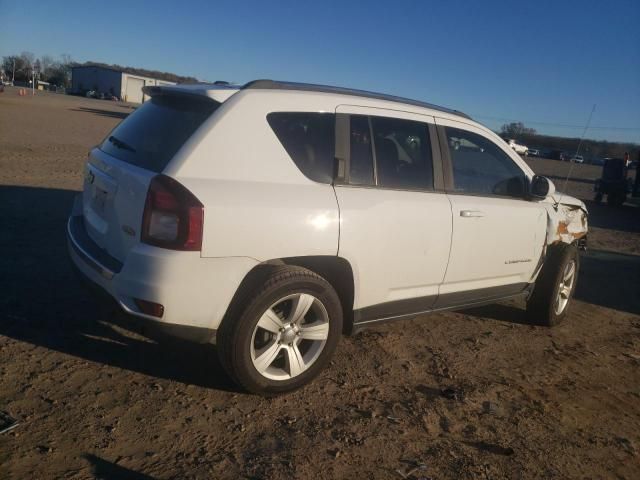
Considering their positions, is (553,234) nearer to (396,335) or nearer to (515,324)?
(515,324)

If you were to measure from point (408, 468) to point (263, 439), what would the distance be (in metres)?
0.79

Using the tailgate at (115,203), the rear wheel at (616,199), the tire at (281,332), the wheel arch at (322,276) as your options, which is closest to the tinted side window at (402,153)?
the wheel arch at (322,276)

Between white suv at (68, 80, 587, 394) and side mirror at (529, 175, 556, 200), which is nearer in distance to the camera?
white suv at (68, 80, 587, 394)

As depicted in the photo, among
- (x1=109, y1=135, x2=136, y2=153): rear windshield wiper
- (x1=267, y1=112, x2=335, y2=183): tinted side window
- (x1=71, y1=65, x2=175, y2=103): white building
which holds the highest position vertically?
(x1=71, y1=65, x2=175, y2=103): white building

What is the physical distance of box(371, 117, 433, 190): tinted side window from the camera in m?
3.77

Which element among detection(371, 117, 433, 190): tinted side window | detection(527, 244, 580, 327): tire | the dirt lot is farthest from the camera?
detection(527, 244, 580, 327): tire

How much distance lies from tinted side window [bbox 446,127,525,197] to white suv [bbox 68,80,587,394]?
0.02m

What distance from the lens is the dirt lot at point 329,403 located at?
278cm

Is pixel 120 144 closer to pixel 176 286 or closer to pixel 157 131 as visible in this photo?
pixel 157 131

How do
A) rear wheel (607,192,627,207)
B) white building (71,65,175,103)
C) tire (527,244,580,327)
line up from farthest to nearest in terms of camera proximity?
white building (71,65,175,103) → rear wheel (607,192,627,207) → tire (527,244,580,327)

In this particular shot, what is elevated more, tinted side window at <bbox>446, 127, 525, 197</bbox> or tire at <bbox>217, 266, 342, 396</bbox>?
tinted side window at <bbox>446, 127, 525, 197</bbox>

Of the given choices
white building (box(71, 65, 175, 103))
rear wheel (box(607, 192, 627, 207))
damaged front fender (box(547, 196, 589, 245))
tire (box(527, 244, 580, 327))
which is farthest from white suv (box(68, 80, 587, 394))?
white building (box(71, 65, 175, 103))

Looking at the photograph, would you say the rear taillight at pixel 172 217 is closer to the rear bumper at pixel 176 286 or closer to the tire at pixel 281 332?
the rear bumper at pixel 176 286

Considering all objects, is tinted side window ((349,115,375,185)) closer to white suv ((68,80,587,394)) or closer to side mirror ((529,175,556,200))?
white suv ((68,80,587,394))
